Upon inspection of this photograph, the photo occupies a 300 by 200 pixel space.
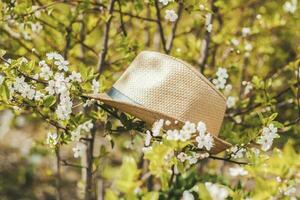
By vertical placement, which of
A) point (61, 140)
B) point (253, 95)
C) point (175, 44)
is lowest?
point (61, 140)

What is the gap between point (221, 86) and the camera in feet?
10.6

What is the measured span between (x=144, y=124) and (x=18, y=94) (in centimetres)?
59

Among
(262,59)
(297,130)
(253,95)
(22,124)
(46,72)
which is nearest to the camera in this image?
(46,72)

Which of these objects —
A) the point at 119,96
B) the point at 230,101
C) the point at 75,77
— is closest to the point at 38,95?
the point at 75,77

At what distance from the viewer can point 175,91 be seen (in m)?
2.72

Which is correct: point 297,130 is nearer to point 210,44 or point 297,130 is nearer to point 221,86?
point 221,86

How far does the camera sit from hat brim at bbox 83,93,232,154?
8.32ft

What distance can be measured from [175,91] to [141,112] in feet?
0.76

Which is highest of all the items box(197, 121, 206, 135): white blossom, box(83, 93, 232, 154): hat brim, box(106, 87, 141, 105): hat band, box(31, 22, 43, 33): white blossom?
box(31, 22, 43, 33): white blossom

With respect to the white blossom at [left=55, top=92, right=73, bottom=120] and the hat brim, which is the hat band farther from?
the white blossom at [left=55, top=92, right=73, bottom=120]

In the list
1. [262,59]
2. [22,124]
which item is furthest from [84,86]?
[22,124]

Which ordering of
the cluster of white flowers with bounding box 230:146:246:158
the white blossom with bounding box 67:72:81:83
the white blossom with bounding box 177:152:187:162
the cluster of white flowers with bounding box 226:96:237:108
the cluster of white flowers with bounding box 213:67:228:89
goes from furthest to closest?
the cluster of white flowers with bounding box 226:96:237:108, the cluster of white flowers with bounding box 213:67:228:89, the cluster of white flowers with bounding box 230:146:246:158, the white blossom with bounding box 67:72:81:83, the white blossom with bounding box 177:152:187:162

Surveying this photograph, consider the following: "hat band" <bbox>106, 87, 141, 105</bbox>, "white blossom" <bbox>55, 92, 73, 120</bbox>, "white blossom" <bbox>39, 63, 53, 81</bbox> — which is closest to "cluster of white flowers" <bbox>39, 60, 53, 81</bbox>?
"white blossom" <bbox>39, 63, 53, 81</bbox>

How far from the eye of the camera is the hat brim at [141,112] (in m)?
2.54
